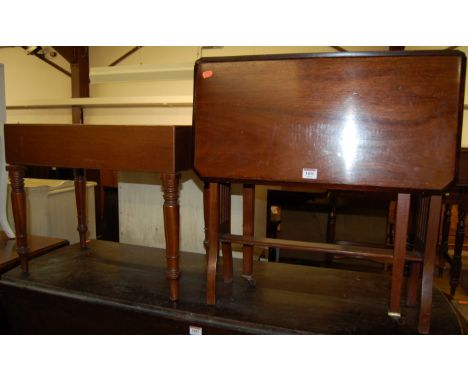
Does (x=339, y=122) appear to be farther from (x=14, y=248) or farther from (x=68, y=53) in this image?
(x=68, y=53)

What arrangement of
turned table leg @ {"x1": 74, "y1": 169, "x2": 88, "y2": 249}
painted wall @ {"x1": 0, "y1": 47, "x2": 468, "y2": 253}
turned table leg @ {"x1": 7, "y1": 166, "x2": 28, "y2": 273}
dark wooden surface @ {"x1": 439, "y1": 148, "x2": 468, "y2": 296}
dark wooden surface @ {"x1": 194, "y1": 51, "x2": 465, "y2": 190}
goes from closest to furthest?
dark wooden surface @ {"x1": 194, "y1": 51, "x2": 465, "y2": 190}, turned table leg @ {"x1": 7, "y1": 166, "x2": 28, "y2": 273}, turned table leg @ {"x1": 74, "y1": 169, "x2": 88, "y2": 249}, dark wooden surface @ {"x1": 439, "y1": 148, "x2": 468, "y2": 296}, painted wall @ {"x1": 0, "y1": 47, "x2": 468, "y2": 253}

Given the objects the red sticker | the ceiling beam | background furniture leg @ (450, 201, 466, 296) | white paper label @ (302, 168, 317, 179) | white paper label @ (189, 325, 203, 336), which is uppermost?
the ceiling beam

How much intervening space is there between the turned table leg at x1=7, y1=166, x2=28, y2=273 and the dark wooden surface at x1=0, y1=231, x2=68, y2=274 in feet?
0.79

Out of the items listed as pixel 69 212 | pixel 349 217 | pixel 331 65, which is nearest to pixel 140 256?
pixel 331 65

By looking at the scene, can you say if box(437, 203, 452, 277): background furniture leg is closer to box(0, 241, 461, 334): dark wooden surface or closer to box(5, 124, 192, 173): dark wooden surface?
box(0, 241, 461, 334): dark wooden surface

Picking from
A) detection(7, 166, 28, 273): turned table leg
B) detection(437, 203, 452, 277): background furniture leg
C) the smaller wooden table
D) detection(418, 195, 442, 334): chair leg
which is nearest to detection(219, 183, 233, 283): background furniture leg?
the smaller wooden table

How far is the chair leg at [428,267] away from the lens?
4.28ft

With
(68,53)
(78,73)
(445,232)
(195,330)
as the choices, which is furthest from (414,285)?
(68,53)

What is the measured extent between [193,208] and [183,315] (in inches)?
63.6

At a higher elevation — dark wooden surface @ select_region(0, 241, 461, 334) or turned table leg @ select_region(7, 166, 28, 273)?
turned table leg @ select_region(7, 166, 28, 273)

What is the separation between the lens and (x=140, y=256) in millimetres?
2156

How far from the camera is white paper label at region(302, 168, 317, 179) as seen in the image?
1294mm

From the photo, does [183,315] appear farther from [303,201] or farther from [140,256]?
[303,201]

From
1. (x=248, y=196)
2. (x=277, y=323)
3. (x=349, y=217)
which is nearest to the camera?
(x=277, y=323)
